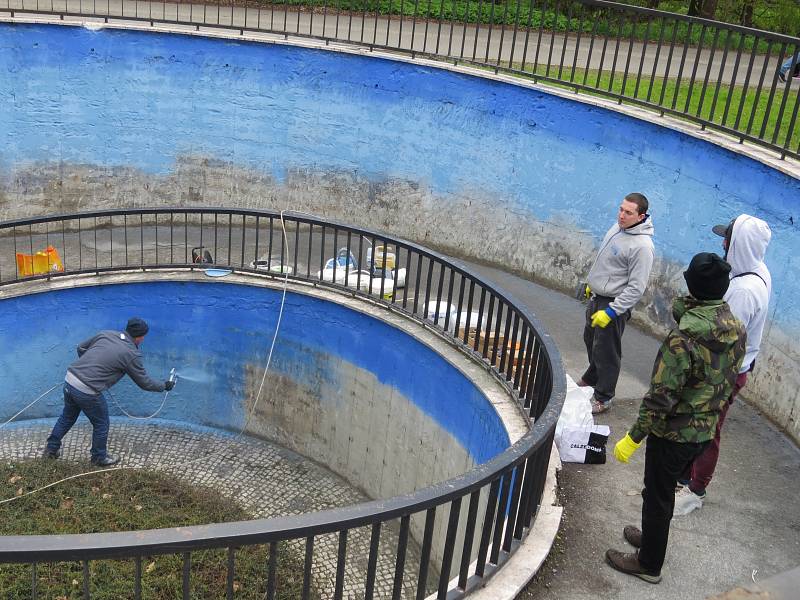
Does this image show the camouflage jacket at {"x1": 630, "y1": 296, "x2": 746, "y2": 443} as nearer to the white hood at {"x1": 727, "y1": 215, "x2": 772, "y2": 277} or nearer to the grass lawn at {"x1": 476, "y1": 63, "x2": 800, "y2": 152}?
the white hood at {"x1": 727, "y1": 215, "x2": 772, "y2": 277}

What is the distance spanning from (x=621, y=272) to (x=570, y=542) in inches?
94.9

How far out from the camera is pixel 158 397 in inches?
422

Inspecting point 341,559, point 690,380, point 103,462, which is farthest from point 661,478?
point 103,462

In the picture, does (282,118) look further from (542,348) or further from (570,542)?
(570,542)

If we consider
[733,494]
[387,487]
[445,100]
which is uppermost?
[445,100]

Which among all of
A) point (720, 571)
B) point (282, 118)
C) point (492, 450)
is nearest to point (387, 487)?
point (492, 450)

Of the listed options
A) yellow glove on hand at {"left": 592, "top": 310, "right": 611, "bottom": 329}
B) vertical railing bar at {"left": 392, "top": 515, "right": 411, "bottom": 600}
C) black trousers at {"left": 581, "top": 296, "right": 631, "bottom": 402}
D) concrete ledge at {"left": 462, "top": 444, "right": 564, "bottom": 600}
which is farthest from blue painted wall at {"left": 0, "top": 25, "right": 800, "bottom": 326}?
vertical railing bar at {"left": 392, "top": 515, "right": 411, "bottom": 600}

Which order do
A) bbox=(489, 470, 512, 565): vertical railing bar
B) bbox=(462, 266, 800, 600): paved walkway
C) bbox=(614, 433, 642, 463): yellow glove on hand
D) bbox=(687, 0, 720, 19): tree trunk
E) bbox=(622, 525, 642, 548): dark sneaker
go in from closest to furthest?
bbox=(489, 470, 512, 565): vertical railing bar
bbox=(614, 433, 642, 463): yellow glove on hand
bbox=(462, 266, 800, 600): paved walkway
bbox=(622, 525, 642, 548): dark sneaker
bbox=(687, 0, 720, 19): tree trunk

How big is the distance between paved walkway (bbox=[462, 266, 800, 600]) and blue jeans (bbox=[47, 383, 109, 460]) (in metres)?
4.94

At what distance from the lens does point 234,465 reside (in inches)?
396

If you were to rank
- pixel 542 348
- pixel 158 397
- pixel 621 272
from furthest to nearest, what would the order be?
1. pixel 158 397
2. pixel 621 272
3. pixel 542 348

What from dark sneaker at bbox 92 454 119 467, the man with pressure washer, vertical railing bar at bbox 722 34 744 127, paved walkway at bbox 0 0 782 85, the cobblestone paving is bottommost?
the cobblestone paving

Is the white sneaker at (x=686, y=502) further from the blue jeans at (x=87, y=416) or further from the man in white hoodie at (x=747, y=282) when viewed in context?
the blue jeans at (x=87, y=416)

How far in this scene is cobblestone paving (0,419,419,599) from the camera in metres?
9.11
